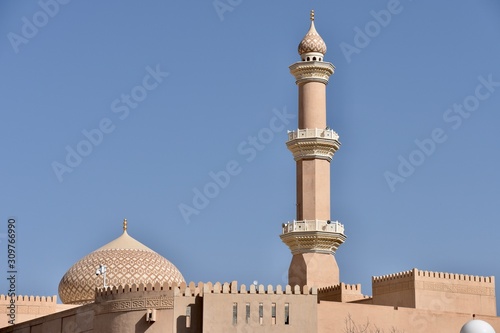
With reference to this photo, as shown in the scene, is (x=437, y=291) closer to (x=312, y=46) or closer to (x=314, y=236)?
(x=314, y=236)

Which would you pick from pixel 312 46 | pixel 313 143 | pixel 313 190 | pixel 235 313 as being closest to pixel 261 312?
pixel 235 313

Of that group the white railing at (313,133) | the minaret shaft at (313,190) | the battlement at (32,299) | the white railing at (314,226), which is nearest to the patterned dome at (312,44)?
the white railing at (313,133)

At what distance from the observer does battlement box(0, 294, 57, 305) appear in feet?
127

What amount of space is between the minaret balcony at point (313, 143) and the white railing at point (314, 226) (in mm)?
2156

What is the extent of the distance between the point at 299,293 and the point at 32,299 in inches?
446

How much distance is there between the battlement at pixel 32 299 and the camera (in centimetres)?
3862

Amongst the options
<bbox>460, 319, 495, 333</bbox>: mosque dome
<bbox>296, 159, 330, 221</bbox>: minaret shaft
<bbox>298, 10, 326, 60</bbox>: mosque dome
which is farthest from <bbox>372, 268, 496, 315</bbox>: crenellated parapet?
<bbox>460, 319, 495, 333</bbox>: mosque dome

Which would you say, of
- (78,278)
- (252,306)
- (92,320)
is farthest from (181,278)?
(252,306)

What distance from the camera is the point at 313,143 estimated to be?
1535 inches

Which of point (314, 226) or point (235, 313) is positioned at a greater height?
point (314, 226)

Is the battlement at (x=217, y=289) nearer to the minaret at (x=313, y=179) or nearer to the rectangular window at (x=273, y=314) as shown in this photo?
the rectangular window at (x=273, y=314)

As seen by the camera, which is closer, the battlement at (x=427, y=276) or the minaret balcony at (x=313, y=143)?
the battlement at (x=427, y=276)

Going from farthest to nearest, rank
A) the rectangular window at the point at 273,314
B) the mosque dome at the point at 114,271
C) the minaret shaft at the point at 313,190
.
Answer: the mosque dome at the point at 114,271 < the minaret shaft at the point at 313,190 < the rectangular window at the point at 273,314

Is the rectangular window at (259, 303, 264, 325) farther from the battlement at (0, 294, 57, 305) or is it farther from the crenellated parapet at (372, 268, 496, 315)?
the battlement at (0, 294, 57, 305)
